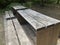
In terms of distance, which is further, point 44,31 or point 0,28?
point 0,28

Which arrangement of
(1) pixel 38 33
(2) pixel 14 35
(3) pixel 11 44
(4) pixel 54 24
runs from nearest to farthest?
(1) pixel 38 33 < (4) pixel 54 24 < (3) pixel 11 44 < (2) pixel 14 35

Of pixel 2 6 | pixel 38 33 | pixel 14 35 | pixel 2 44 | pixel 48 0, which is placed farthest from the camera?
pixel 48 0

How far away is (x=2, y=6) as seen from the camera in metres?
8.86

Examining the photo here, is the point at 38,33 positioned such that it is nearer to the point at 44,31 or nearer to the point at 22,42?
the point at 44,31

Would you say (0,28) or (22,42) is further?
(0,28)

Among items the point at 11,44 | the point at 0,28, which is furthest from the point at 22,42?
the point at 0,28

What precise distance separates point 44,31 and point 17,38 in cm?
85

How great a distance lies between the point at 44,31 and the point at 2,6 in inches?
306

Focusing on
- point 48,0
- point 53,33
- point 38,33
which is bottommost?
point 48,0

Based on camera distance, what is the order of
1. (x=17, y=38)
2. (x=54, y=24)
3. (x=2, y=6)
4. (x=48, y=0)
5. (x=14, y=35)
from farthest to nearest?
(x=48, y=0)
(x=2, y=6)
(x=14, y=35)
(x=17, y=38)
(x=54, y=24)

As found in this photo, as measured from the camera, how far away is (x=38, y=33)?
170cm

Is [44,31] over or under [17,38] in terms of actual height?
over

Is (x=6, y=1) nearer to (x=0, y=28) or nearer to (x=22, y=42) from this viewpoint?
(x=0, y=28)

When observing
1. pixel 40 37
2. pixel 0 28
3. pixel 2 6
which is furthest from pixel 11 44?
pixel 2 6
